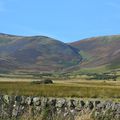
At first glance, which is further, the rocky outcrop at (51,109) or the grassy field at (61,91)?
the grassy field at (61,91)

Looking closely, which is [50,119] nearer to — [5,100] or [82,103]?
[5,100]

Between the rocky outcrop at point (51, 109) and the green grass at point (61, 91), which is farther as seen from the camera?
the green grass at point (61, 91)

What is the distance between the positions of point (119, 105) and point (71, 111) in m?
2.26

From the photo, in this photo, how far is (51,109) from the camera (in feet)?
62.5

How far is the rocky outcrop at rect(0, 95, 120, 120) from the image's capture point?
1784 centimetres

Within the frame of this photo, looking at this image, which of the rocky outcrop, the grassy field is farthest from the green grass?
the rocky outcrop

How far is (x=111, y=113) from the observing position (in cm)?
1844

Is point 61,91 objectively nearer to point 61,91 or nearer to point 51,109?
point 61,91

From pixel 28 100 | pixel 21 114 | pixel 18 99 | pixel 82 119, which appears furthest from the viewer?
pixel 28 100

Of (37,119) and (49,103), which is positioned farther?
(49,103)

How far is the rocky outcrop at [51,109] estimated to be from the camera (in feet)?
58.5

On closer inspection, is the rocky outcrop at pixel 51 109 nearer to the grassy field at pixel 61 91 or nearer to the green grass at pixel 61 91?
the grassy field at pixel 61 91

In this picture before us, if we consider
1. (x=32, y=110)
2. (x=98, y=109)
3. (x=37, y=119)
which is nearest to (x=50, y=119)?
(x=37, y=119)

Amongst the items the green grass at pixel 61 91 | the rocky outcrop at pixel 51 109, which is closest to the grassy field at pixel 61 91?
the green grass at pixel 61 91
